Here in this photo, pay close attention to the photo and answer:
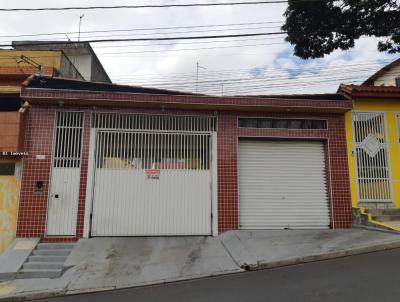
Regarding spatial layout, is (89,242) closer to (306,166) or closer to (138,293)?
(138,293)

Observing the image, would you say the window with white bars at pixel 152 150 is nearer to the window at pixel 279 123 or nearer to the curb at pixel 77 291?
the window at pixel 279 123

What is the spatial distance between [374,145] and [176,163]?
20.6ft

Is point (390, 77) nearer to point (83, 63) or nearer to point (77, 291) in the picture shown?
point (83, 63)

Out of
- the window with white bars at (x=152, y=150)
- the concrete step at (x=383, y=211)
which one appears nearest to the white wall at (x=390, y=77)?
the concrete step at (x=383, y=211)

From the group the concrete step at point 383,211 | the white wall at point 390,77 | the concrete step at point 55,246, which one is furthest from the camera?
the white wall at point 390,77

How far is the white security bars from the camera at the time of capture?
1133 cm

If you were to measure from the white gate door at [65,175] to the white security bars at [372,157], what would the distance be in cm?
847

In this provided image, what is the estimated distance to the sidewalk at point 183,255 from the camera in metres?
7.60

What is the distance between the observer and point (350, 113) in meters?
11.7

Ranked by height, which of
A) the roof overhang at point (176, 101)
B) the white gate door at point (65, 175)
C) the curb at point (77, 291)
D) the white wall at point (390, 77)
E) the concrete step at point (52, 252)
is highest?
the white wall at point (390, 77)

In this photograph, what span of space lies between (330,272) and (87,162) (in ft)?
22.8

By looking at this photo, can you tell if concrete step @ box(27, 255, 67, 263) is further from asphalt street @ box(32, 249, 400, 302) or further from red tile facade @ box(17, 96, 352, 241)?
asphalt street @ box(32, 249, 400, 302)

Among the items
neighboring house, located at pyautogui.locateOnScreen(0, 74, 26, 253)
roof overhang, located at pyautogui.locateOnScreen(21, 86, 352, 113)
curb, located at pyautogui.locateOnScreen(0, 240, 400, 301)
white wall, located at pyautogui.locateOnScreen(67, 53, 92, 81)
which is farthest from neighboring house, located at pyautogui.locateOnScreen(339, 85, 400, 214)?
white wall, located at pyautogui.locateOnScreen(67, 53, 92, 81)

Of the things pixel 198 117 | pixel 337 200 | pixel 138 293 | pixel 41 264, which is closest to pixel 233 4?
pixel 198 117
